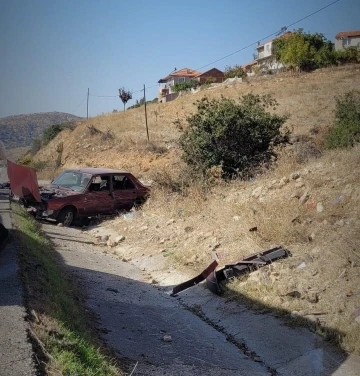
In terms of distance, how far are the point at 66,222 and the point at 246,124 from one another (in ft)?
21.8

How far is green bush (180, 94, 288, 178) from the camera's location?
1313 cm

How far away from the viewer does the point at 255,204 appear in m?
9.36

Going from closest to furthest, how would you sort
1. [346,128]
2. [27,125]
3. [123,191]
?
1. [123,191]
2. [346,128]
3. [27,125]

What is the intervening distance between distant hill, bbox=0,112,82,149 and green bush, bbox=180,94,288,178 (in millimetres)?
32690

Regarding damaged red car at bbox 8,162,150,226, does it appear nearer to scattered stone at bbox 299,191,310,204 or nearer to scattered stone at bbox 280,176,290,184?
scattered stone at bbox 280,176,290,184

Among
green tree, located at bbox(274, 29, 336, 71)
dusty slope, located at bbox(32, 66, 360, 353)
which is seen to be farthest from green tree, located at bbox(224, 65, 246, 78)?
dusty slope, located at bbox(32, 66, 360, 353)

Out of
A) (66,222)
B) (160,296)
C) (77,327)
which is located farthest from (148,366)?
(66,222)

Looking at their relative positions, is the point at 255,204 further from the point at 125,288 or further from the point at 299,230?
the point at 125,288

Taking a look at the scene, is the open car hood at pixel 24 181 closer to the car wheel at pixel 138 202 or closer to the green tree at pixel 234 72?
the car wheel at pixel 138 202

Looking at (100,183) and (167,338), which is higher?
(100,183)

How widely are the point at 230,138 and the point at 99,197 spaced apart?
486 cm

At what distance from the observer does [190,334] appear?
5246 mm

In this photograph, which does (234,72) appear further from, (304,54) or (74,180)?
(74,180)

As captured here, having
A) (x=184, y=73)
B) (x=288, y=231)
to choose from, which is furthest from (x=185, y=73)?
(x=288, y=231)
